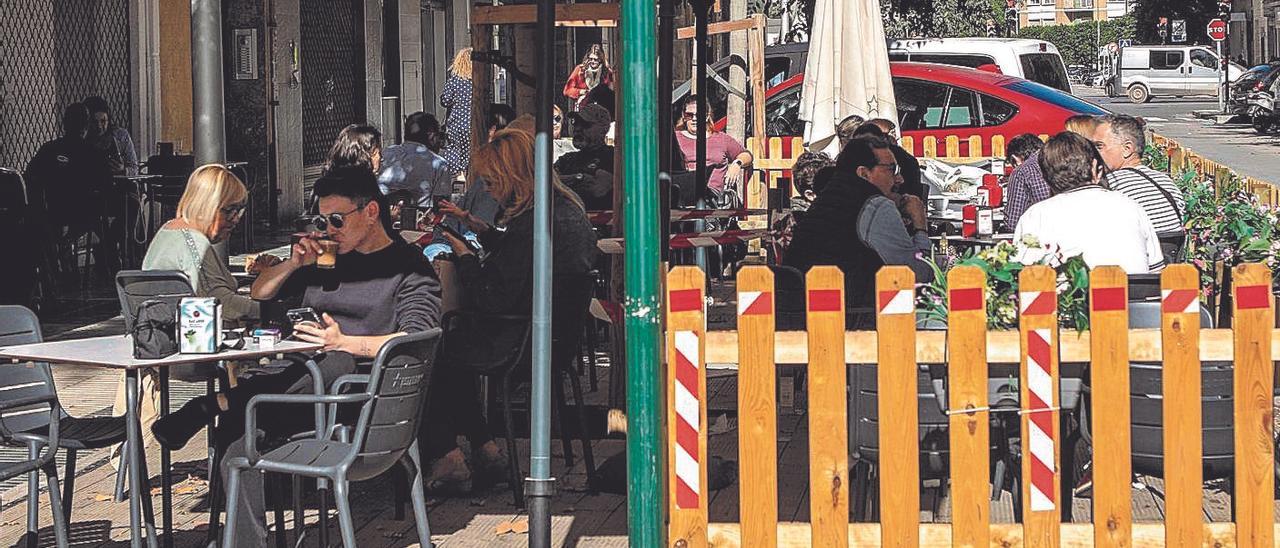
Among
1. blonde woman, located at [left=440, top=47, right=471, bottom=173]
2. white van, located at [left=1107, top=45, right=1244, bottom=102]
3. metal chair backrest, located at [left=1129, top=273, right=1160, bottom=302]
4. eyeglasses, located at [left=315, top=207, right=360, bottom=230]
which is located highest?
white van, located at [left=1107, top=45, right=1244, bottom=102]

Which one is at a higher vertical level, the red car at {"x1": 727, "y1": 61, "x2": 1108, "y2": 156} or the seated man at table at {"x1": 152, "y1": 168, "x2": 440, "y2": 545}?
the red car at {"x1": 727, "y1": 61, "x2": 1108, "y2": 156}

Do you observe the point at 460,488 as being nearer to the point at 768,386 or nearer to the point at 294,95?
the point at 768,386

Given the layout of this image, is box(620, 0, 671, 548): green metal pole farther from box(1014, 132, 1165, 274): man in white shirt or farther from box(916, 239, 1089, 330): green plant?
box(1014, 132, 1165, 274): man in white shirt

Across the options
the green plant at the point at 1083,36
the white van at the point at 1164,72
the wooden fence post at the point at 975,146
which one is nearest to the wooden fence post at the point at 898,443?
the wooden fence post at the point at 975,146

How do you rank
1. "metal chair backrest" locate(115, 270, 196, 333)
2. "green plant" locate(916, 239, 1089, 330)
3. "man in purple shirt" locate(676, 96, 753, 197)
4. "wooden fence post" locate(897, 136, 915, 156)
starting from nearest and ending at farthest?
"green plant" locate(916, 239, 1089, 330)
"metal chair backrest" locate(115, 270, 196, 333)
"man in purple shirt" locate(676, 96, 753, 197)
"wooden fence post" locate(897, 136, 915, 156)

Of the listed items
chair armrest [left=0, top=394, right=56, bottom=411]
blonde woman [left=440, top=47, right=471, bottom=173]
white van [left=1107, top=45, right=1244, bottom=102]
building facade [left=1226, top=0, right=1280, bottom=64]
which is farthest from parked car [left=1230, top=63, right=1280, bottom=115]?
chair armrest [left=0, top=394, right=56, bottom=411]

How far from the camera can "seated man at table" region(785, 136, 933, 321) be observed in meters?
7.49

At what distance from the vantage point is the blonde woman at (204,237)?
677 centimetres

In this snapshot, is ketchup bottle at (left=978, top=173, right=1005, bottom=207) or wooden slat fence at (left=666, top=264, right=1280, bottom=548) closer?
wooden slat fence at (left=666, top=264, right=1280, bottom=548)

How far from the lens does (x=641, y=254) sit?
15.9ft

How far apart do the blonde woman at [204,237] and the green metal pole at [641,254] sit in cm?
231

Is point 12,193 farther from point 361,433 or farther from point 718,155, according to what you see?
point 361,433

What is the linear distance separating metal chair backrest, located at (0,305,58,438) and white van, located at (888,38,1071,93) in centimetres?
1623

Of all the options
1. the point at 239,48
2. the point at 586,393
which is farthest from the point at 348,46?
the point at 586,393
